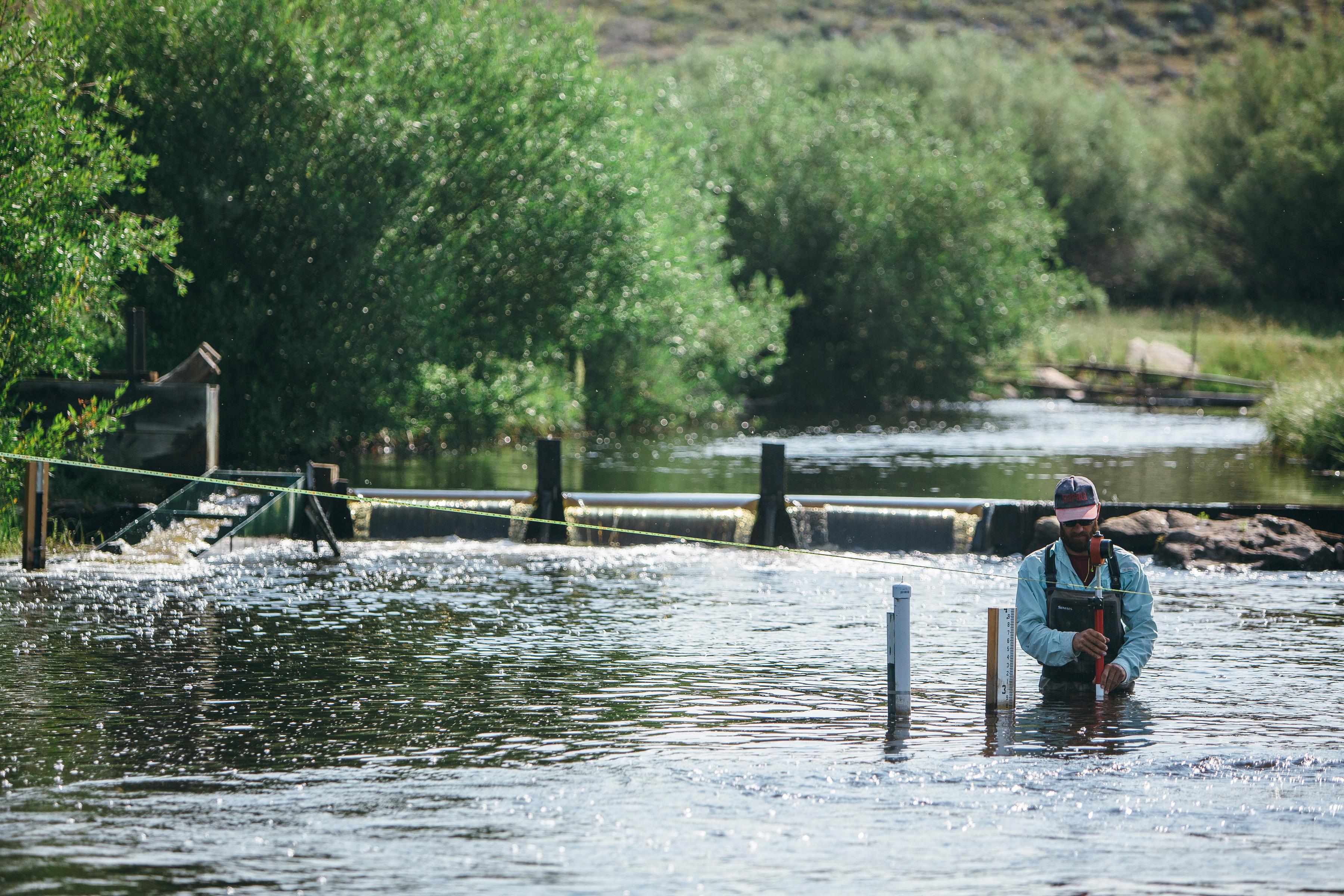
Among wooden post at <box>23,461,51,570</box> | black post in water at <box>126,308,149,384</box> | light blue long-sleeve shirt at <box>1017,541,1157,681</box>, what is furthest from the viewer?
black post in water at <box>126,308,149,384</box>

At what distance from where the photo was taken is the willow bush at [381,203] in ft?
97.3

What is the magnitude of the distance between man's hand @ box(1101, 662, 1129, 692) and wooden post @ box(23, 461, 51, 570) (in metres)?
11.4

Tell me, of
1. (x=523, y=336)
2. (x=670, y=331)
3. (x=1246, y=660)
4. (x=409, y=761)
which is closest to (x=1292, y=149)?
(x=670, y=331)

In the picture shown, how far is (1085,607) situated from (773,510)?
11.9 m

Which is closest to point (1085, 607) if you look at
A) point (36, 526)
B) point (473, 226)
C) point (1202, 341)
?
point (36, 526)

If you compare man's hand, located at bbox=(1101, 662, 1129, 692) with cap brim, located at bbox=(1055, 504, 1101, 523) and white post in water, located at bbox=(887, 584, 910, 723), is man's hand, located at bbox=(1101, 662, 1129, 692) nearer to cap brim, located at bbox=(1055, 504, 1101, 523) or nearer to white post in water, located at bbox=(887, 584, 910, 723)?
cap brim, located at bbox=(1055, 504, 1101, 523)

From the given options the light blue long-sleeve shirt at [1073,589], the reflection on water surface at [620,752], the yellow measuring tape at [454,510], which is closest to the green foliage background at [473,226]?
the yellow measuring tape at [454,510]

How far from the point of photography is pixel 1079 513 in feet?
34.5

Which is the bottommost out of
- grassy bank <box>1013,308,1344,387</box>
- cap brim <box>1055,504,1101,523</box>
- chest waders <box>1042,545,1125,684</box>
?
chest waders <box>1042,545,1125,684</box>

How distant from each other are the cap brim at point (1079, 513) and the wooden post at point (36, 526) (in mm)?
11238

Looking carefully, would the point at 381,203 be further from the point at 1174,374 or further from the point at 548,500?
the point at 1174,374

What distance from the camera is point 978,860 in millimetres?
7934

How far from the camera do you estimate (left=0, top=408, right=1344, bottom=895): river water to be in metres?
7.84

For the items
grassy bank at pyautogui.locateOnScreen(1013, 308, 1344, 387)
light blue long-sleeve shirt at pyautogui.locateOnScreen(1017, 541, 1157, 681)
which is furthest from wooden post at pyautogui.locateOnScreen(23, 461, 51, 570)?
grassy bank at pyautogui.locateOnScreen(1013, 308, 1344, 387)
